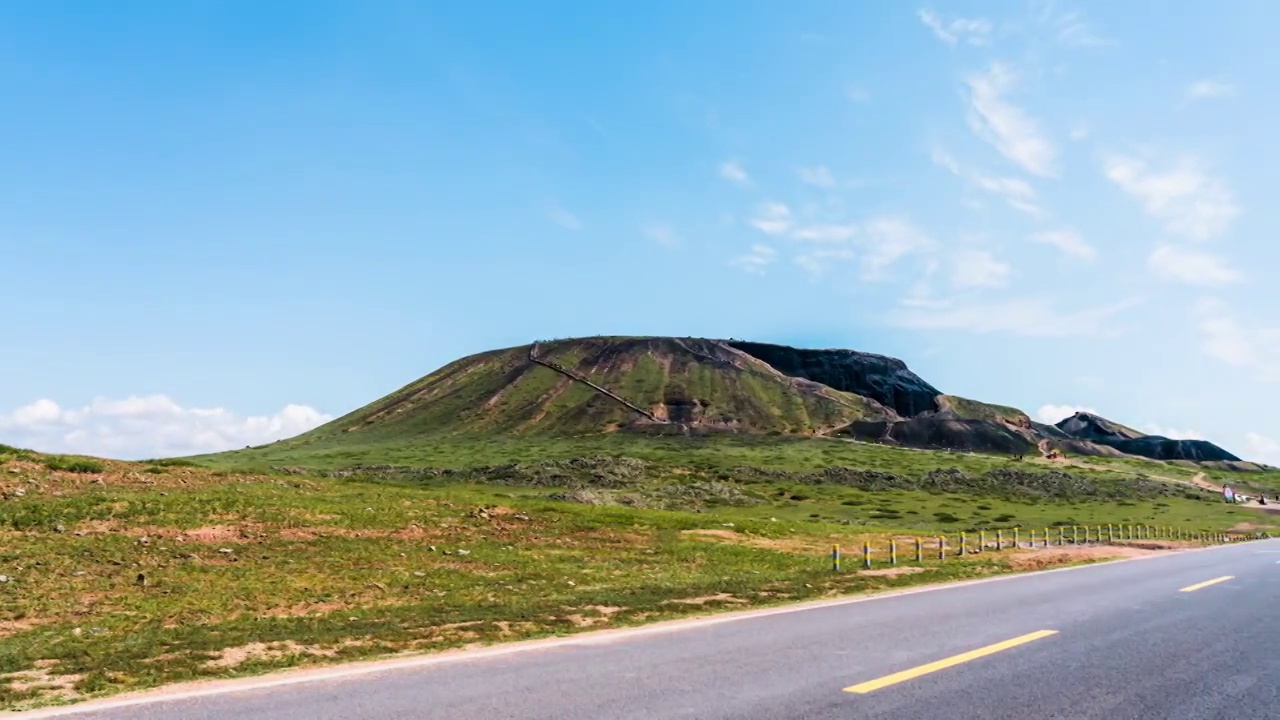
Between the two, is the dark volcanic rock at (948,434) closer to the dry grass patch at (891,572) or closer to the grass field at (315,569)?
the grass field at (315,569)

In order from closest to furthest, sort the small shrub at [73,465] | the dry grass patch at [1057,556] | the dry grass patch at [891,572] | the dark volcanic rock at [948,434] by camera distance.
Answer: the dry grass patch at [891,572] < the small shrub at [73,465] < the dry grass patch at [1057,556] < the dark volcanic rock at [948,434]

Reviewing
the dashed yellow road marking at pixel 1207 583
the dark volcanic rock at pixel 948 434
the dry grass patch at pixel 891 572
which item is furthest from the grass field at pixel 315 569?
the dark volcanic rock at pixel 948 434

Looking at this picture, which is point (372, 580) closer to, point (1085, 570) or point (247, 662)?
point (247, 662)

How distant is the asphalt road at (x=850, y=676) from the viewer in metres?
8.14

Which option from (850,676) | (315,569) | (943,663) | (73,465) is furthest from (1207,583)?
(73,465)

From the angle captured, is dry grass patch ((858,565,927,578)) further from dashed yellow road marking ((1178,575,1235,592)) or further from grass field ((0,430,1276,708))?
dashed yellow road marking ((1178,575,1235,592))

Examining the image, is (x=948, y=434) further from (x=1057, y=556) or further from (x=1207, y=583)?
(x=1207, y=583)

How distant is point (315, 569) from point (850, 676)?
57.7 feet

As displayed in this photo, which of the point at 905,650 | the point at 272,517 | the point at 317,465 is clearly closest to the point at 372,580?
the point at 272,517

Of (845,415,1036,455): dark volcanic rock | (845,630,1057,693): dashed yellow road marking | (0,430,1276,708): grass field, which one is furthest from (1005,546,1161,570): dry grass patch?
(845,415,1036,455): dark volcanic rock

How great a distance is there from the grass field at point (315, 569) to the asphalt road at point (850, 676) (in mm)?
2677

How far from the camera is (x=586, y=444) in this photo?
15238 centimetres

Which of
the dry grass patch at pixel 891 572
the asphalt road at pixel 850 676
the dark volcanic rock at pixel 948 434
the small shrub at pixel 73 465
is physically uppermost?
the dark volcanic rock at pixel 948 434

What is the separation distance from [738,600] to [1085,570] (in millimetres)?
14473
